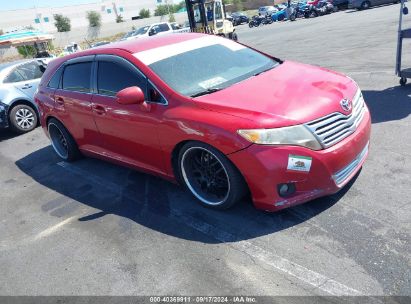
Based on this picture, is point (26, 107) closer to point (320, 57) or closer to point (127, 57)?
point (127, 57)

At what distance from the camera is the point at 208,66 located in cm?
430

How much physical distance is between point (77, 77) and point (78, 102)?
393mm

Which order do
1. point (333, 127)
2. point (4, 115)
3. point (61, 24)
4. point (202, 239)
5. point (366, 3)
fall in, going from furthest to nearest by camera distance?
point (61, 24) → point (366, 3) → point (4, 115) → point (202, 239) → point (333, 127)

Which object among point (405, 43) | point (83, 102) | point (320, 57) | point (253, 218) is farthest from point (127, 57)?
point (405, 43)

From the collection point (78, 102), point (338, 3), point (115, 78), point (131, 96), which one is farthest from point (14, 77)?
point (338, 3)

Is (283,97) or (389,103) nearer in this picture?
(283,97)

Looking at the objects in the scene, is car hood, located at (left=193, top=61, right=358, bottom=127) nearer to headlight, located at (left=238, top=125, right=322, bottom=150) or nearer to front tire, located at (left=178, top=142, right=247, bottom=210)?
headlight, located at (left=238, top=125, right=322, bottom=150)

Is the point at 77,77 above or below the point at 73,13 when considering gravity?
above

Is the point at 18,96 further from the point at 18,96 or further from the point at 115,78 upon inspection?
the point at 115,78

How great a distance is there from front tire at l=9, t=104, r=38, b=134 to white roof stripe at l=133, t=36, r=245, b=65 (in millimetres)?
5747

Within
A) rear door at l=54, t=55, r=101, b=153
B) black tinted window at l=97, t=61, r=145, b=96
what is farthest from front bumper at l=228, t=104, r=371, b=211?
rear door at l=54, t=55, r=101, b=153

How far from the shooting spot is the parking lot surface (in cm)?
289

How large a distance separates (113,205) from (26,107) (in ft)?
19.1

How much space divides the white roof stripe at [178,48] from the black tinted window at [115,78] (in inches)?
7.9
